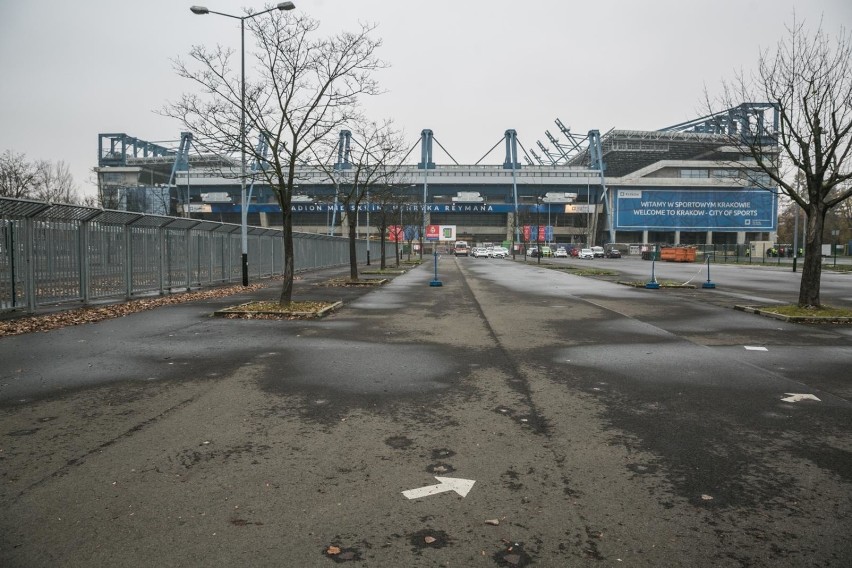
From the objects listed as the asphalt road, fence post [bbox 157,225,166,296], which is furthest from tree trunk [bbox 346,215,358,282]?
the asphalt road

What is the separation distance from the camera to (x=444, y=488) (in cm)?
383

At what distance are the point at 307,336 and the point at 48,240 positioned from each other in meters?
7.55

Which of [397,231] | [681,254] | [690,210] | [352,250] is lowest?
[681,254]

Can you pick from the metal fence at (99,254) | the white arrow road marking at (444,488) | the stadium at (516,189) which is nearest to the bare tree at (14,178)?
the metal fence at (99,254)

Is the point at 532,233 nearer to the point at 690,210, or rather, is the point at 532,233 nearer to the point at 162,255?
the point at 690,210

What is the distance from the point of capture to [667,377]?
7219 mm

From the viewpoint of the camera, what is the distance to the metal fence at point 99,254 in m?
12.4

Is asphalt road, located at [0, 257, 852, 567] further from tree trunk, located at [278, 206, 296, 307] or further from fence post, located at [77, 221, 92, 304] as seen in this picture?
fence post, located at [77, 221, 92, 304]

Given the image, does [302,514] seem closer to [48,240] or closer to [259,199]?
[48,240]

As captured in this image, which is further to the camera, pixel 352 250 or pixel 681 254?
pixel 681 254

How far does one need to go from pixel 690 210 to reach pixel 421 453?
9379cm

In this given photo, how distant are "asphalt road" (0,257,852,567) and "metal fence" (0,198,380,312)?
12.2 ft

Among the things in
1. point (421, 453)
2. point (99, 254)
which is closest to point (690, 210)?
point (99, 254)

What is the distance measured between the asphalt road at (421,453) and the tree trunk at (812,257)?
490 centimetres
